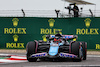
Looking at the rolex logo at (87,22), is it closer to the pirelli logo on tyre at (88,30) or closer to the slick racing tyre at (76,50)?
the pirelli logo on tyre at (88,30)

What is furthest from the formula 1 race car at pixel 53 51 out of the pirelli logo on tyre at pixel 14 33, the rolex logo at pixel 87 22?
the pirelli logo on tyre at pixel 14 33

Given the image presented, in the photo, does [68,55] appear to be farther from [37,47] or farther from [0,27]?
[0,27]

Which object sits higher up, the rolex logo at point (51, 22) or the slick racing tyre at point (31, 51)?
the rolex logo at point (51, 22)

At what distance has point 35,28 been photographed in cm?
2133

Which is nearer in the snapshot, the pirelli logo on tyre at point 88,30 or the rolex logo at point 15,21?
the pirelli logo on tyre at point 88,30

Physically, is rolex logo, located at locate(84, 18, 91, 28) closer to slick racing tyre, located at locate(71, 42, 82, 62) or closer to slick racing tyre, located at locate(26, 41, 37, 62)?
slick racing tyre, located at locate(71, 42, 82, 62)

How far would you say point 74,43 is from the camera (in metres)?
12.0

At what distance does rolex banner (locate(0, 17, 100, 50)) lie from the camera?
2097cm

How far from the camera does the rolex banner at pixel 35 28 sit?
21.0 metres

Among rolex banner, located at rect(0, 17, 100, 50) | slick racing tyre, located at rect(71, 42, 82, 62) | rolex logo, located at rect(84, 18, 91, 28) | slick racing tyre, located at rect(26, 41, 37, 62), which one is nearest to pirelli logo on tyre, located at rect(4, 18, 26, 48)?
rolex banner, located at rect(0, 17, 100, 50)

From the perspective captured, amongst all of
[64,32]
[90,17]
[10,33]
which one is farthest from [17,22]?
[90,17]

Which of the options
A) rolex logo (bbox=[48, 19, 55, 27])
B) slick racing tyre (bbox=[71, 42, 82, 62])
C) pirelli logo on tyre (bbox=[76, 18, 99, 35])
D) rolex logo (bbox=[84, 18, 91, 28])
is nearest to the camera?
slick racing tyre (bbox=[71, 42, 82, 62])

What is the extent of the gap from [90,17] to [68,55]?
9.74 meters

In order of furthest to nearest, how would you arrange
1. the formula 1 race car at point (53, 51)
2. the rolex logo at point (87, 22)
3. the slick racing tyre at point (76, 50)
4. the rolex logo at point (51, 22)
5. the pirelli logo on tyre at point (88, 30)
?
the rolex logo at point (51, 22), the rolex logo at point (87, 22), the pirelli logo on tyre at point (88, 30), the slick racing tyre at point (76, 50), the formula 1 race car at point (53, 51)
